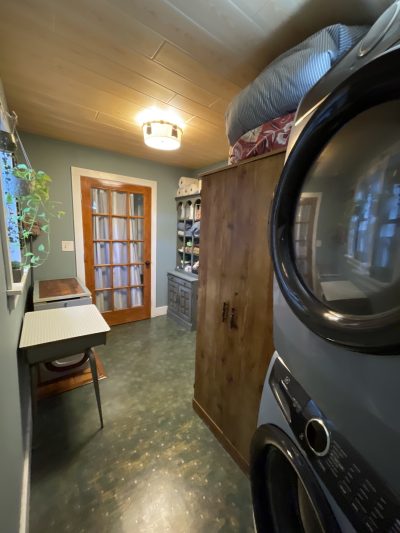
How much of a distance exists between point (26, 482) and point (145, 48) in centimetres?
225

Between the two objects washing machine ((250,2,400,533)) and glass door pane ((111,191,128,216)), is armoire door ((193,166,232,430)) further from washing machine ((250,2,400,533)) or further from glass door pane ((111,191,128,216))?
glass door pane ((111,191,128,216))

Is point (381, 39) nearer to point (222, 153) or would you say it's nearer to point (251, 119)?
point (251, 119)

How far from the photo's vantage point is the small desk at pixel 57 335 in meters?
1.23

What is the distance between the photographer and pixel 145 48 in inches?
42.1

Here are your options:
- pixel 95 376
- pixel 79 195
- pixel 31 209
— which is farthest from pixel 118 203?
pixel 95 376

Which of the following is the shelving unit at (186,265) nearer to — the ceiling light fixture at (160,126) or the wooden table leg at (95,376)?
the ceiling light fixture at (160,126)

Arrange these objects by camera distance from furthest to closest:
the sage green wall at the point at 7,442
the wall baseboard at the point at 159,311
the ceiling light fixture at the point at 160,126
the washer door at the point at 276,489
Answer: the wall baseboard at the point at 159,311, the ceiling light fixture at the point at 160,126, the sage green wall at the point at 7,442, the washer door at the point at 276,489

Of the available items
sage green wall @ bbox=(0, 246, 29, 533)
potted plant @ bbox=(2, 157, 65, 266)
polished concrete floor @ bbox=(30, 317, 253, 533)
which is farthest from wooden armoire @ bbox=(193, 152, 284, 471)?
potted plant @ bbox=(2, 157, 65, 266)

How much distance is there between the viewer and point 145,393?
6.17ft

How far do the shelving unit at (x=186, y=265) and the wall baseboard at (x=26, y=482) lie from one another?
194 cm

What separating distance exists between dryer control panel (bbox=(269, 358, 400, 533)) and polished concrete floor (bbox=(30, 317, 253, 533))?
1.05 m

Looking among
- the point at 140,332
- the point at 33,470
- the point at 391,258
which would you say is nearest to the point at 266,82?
the point at 391,258

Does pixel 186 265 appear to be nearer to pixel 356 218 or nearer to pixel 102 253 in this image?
pixel 102 253

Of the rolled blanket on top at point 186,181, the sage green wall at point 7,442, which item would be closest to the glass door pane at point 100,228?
the rolled blanket on top at point 186,181
